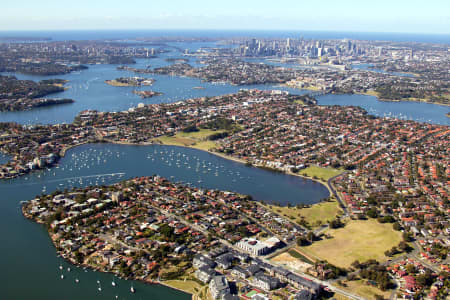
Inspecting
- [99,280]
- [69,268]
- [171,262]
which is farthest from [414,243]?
[69,268]

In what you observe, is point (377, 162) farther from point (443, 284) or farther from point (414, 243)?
point (443, 284)

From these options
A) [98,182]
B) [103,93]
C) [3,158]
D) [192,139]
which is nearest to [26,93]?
[103,93]

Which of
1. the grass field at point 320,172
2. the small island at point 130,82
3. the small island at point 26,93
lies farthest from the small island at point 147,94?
the grass field at point 320,172

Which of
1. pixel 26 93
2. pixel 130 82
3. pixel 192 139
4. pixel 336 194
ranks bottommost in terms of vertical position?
pixel 336 194

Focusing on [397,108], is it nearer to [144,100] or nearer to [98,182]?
[144,100]

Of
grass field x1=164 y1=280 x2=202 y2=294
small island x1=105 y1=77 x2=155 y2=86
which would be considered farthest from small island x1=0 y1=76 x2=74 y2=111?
grass field x1=164 y1=280 x2=202 y2=294

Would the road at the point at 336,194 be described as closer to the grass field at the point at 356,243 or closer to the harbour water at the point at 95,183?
the harbour water at the point at 95,183
